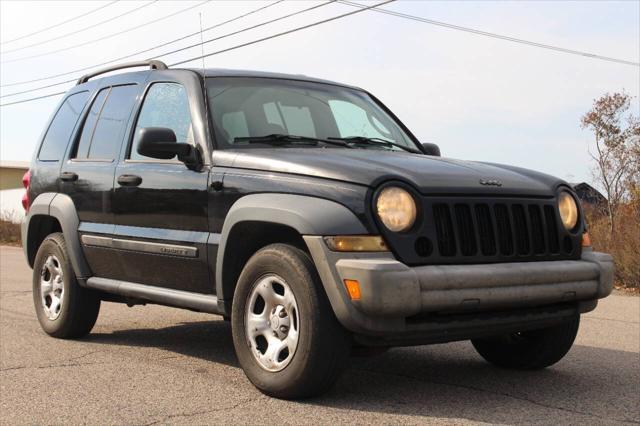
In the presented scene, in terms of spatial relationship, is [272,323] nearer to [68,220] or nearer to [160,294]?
[160,294]

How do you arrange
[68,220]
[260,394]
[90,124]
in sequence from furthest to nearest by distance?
[90,124] < [68,220] < [260,394]

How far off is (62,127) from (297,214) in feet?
11.6

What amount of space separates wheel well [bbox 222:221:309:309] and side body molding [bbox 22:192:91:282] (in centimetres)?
184

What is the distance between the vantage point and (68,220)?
6781 mm

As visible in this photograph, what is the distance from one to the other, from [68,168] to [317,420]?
3541 millimetres

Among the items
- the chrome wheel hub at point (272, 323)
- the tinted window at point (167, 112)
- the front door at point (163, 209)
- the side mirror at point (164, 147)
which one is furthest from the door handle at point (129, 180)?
the chrome wheel hub at point (272, 323)

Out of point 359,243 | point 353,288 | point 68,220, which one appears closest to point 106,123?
point 68,220

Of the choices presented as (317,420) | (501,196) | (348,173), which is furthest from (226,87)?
(317,420)

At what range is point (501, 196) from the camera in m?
4.95

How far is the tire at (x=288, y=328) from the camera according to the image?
14.8ft

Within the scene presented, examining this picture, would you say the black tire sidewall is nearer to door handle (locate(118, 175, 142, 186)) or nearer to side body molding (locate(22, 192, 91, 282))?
side body molding (locate(22, 192, 91, 282))

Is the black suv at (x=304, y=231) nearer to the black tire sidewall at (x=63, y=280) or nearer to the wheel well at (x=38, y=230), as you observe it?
the black tire sidewall at (x=63, y=280)

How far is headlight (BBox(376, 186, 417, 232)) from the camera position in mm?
4547

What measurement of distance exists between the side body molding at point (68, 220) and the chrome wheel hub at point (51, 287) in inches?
11.7
